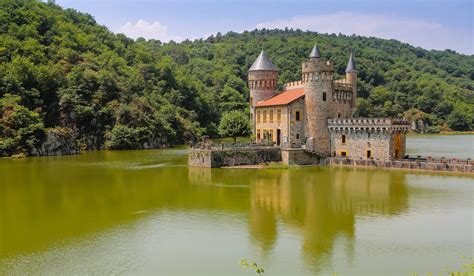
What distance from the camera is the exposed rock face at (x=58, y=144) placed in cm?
6831

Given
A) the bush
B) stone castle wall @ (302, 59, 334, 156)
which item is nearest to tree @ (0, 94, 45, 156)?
the bush

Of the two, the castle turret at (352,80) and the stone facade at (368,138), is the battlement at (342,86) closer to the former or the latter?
the castle turret at (352,80)

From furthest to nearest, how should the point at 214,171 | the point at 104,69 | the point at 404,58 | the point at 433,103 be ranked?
the point at 404,58 < the point at 433,103 < the point at 104,69 < the point at 214,171

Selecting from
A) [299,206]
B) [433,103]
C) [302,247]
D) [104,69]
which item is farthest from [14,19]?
[433,103]

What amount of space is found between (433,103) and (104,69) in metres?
85.7

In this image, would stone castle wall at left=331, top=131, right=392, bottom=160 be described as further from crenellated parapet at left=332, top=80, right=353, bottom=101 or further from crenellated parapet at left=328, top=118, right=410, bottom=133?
crenellated parapet at left=332, top=80, right=353, bottom=101

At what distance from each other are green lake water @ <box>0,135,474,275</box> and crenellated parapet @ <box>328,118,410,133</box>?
487 centimetres

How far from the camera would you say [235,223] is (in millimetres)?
26375

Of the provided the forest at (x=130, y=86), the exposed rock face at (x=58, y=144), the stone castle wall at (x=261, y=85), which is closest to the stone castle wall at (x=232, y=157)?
the stone castle wall at (x=261, y=85)

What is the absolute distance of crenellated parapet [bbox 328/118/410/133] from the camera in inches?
1847

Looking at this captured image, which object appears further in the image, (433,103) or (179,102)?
(433,103)

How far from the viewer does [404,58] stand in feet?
613

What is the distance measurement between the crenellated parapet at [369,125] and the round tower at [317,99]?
108cm

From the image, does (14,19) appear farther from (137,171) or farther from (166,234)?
(166,234)
